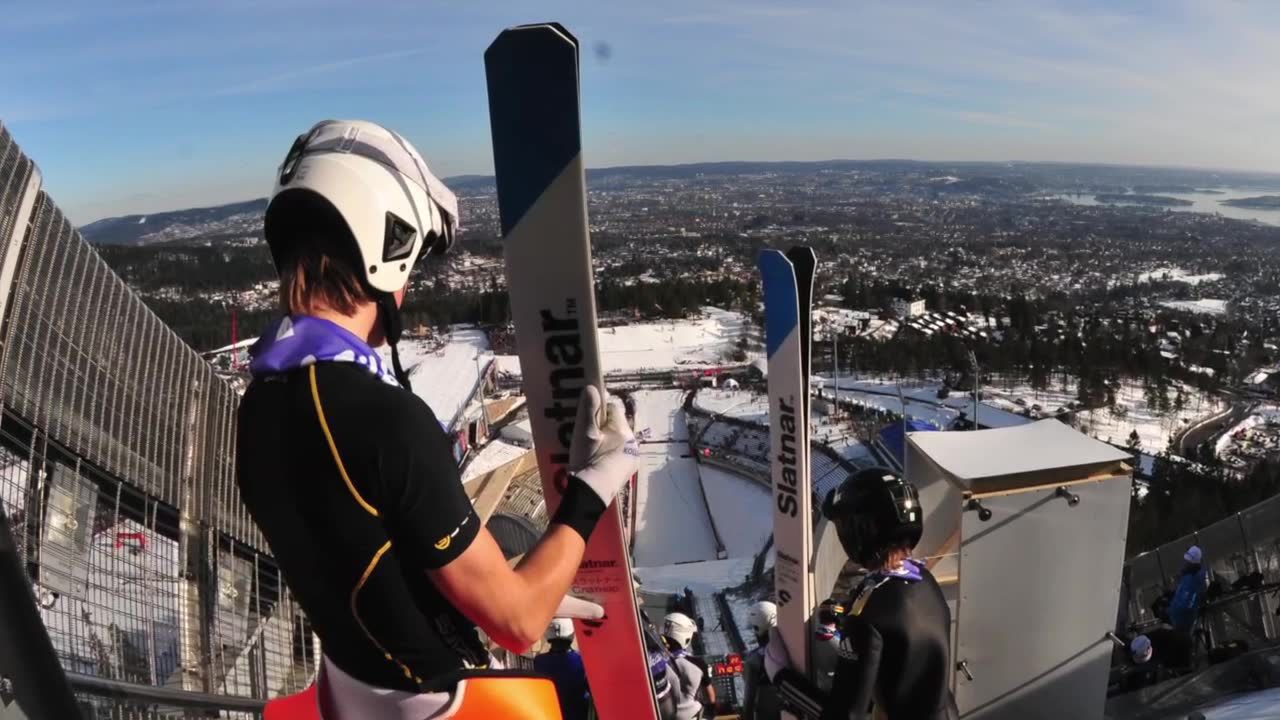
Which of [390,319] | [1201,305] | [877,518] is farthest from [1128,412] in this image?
[1201,305]

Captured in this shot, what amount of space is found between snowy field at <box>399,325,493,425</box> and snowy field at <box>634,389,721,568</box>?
1013 centimetres

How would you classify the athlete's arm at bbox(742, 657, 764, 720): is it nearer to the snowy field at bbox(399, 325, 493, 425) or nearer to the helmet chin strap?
the helmet chin strap

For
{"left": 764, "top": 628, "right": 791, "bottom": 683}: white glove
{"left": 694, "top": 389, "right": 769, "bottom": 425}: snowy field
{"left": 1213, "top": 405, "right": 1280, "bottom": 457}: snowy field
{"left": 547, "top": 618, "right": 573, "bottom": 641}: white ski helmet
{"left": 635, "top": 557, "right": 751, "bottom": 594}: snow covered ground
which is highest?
{"left": 764, "top": 628, "right": 791, "bottom": 683}: white glove

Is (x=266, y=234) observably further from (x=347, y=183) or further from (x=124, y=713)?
(x=124, y=713)

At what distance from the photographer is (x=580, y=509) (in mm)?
1556

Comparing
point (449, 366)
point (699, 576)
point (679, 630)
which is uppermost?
point (679, 630)

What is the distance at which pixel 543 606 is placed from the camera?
1310mm

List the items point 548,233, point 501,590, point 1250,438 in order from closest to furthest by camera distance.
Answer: point 501,590 → point 548,233 → point 1250,438

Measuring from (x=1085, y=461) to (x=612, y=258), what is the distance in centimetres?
10859

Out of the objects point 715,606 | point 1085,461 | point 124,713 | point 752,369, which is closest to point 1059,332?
point 752,369

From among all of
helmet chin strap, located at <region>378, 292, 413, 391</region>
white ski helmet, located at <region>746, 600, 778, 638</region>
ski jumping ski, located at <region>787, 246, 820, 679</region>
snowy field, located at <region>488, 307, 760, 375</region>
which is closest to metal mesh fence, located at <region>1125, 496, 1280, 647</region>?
white ski helmet, located at <region>746, 600, 778, 638</region>

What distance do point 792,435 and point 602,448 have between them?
2607mm

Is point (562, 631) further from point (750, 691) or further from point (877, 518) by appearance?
point (877, 518)

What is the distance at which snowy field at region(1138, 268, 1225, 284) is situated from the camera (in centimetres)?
9075
